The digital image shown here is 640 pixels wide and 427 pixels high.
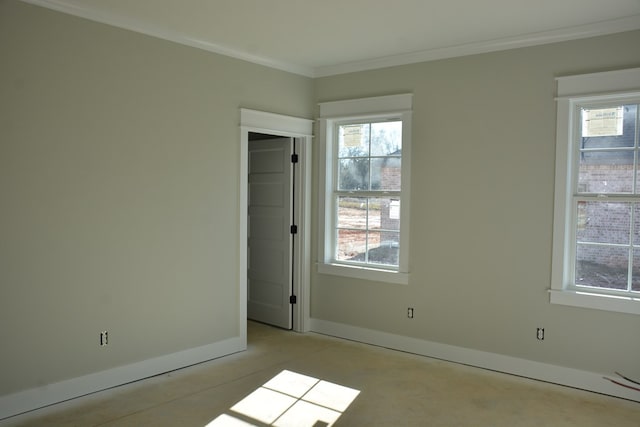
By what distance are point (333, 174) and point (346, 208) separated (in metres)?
0.39

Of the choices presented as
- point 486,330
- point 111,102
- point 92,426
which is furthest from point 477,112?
point 92,426

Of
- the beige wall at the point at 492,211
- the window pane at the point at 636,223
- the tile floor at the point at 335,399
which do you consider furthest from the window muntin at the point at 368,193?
the window pane at the point at 636,223

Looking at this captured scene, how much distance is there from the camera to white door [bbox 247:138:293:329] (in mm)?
5605

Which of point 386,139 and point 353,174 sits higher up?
point 386,139

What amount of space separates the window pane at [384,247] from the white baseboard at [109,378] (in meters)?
1.53

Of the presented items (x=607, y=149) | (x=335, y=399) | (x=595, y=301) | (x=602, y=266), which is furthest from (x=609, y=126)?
(x=335, y=399)

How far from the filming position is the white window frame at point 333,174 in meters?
4.89

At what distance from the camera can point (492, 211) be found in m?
4.40

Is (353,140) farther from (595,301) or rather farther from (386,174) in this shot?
(595,301)

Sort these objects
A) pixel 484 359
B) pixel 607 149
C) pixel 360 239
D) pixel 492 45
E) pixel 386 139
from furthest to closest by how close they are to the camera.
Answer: pixel 360 239
pixel 386 139
pixel 484 359
pixel 492 45
pixel 607 149

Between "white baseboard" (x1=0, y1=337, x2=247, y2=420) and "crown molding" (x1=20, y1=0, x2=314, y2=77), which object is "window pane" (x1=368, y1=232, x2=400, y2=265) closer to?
"white baseboard" (x1=0, y1=337, x2=247, y2=420)

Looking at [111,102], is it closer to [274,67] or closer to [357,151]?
[274,67]

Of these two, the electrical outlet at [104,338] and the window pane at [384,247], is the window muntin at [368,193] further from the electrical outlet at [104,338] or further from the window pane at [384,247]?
the electrical outlet at [104,338]

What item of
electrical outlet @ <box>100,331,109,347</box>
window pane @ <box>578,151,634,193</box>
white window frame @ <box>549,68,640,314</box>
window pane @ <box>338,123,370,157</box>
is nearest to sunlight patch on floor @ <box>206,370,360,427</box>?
electrical outlet @ <box>100,331,109,347</box>
